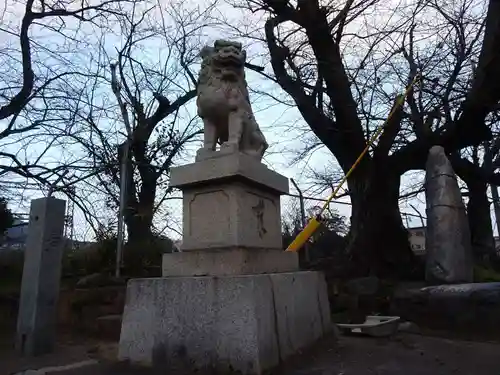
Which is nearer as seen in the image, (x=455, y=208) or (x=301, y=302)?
(x=301, y=302)

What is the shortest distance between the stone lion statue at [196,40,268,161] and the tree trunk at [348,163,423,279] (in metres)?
3.90

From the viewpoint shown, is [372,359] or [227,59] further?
[227,59]

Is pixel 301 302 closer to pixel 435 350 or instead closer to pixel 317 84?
pixel 435 350

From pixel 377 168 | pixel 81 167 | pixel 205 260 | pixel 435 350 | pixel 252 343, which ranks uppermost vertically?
pixel 81 167

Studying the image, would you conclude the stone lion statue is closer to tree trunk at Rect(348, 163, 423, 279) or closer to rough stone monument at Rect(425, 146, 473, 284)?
rough stone monument at Rect(425, 146, 473, 284)

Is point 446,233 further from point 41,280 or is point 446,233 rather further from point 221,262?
point 41,280

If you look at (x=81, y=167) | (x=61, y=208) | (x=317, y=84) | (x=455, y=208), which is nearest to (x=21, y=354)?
(x=61, y=208)

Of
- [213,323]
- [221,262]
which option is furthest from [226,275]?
[213,323]

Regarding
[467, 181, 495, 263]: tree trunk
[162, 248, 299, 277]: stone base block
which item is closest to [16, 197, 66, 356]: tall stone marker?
[162, 248, 299, 277]: stone base block

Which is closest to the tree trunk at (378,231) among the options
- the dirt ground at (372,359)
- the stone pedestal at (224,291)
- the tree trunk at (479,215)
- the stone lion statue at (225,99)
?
the dirt ground at (372,359)

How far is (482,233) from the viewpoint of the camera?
35.6 feet

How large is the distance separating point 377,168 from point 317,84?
205cm

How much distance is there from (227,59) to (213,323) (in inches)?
89.8

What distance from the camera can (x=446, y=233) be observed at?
5.73m
